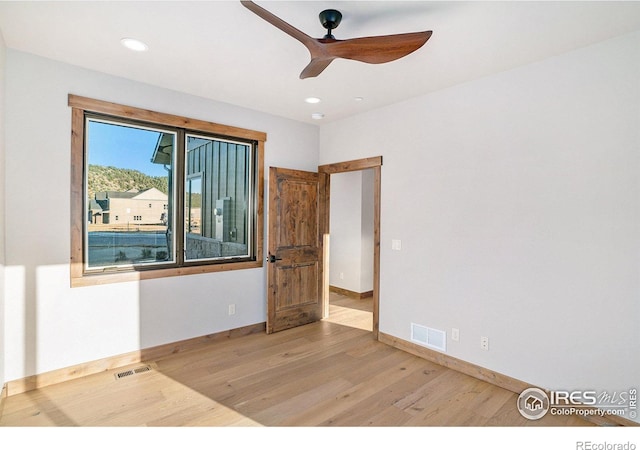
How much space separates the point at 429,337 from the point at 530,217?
A: 1555mm

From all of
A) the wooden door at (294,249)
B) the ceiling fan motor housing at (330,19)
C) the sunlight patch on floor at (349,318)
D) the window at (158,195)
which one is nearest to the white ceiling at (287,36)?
the ceiling fan motor housing at (330,19)

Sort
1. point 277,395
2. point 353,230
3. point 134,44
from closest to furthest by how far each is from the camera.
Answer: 1. point 134,44
2. point 277,395
3. point 353,230

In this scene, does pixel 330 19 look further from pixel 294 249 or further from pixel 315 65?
pixel 294 249

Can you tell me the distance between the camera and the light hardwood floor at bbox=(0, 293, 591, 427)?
2379 mm

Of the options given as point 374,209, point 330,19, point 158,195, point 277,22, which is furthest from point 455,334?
point 158,195

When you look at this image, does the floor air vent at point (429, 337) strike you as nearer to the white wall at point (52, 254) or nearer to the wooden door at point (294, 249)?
the wooden door at point (294, 249)

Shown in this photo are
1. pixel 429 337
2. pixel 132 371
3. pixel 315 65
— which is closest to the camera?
pixel 315 65

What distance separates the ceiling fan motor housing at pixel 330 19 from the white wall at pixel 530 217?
5.55 ft

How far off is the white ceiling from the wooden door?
4.50 ft

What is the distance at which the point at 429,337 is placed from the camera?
11.4 feet

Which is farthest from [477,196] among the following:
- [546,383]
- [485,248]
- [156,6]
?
[156,6]

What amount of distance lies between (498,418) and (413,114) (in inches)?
114

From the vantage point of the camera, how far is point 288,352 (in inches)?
142

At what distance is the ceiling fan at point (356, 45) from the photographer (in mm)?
1950
